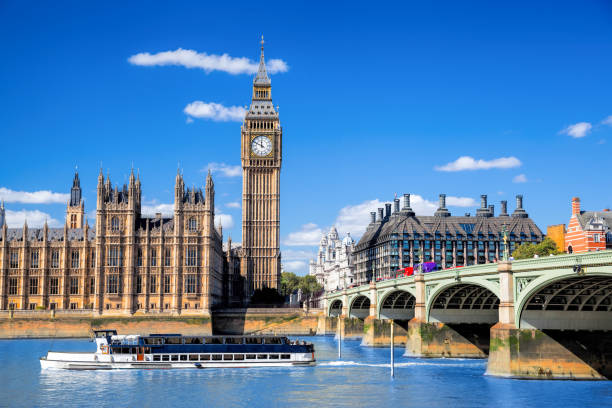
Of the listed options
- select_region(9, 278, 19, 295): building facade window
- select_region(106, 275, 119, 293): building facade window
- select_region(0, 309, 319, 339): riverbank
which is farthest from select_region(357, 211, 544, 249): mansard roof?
select_region(9, 278, 19, 295): building facade window

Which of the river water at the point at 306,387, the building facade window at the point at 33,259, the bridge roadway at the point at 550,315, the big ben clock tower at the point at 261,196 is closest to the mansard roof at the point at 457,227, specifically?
the big ben clock tower at the point at 261,196

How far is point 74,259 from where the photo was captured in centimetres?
13750

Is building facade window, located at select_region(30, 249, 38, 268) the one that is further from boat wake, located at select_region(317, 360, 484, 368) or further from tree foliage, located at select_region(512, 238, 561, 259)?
tree foliage, located at select_region(512, 238, 561, 259)

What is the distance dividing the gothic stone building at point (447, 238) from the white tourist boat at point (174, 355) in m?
83.4

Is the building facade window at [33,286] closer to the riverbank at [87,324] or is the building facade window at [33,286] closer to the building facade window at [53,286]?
the building facade window at [53,286]

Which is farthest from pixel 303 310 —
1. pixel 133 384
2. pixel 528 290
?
pixel 528 290

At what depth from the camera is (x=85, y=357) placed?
75.9 meters

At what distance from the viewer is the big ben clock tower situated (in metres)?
163

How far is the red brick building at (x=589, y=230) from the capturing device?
111 m

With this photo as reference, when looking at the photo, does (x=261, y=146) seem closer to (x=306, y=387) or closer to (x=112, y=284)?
(x=112, y=284)

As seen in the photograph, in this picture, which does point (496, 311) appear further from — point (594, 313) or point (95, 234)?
point (95, 234)

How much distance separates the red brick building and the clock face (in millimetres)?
70336

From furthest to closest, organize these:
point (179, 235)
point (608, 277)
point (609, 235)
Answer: point (179, 235) → point (609, 235) → point (608, 277)

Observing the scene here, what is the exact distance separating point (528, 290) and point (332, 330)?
290 ft
